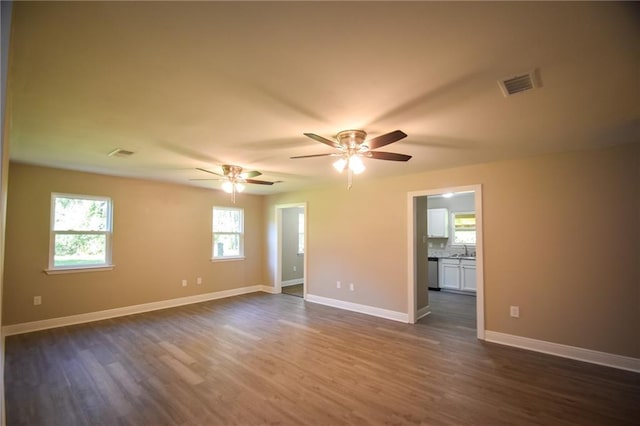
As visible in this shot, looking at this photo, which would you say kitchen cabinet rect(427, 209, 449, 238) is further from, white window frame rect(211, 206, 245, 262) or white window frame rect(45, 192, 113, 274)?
white window frame rect(45, 192, 113, 274)

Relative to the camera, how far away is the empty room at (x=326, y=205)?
1564mm

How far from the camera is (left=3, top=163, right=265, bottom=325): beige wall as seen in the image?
4406mm

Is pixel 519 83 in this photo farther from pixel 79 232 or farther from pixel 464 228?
pixel 464 228

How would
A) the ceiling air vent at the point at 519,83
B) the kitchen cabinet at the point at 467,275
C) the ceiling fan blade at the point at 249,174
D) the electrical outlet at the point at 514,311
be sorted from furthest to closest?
the kitchen cabinet at the point at 467,275, the ceiling fan blade at the point at 249,174, the electrical outlet at the point at 514,311, the ceiling air vent at the point at 519,83

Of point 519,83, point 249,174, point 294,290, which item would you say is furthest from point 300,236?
point 519,83

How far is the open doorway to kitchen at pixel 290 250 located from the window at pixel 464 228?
4.04m

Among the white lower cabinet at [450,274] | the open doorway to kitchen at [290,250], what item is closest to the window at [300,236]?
the open doorway to kitchen at [290,250]

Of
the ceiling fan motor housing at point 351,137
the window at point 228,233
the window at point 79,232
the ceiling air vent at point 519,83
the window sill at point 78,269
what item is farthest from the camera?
the window at point 228,233

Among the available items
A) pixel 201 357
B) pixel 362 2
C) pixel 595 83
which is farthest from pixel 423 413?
pixel 362 2

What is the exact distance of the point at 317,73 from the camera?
188 cm

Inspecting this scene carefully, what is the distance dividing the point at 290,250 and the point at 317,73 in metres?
6.57

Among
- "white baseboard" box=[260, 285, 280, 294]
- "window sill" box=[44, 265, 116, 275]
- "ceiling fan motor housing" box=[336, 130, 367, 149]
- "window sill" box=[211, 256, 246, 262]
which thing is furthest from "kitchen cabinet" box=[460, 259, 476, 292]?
"window sill" box=[44, 265, 116, 275]

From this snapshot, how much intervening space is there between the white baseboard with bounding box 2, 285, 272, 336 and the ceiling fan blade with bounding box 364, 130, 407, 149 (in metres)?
5.18

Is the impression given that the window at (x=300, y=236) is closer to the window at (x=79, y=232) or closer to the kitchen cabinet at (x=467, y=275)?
the kitchen cabinet at (x=467, y=275)
